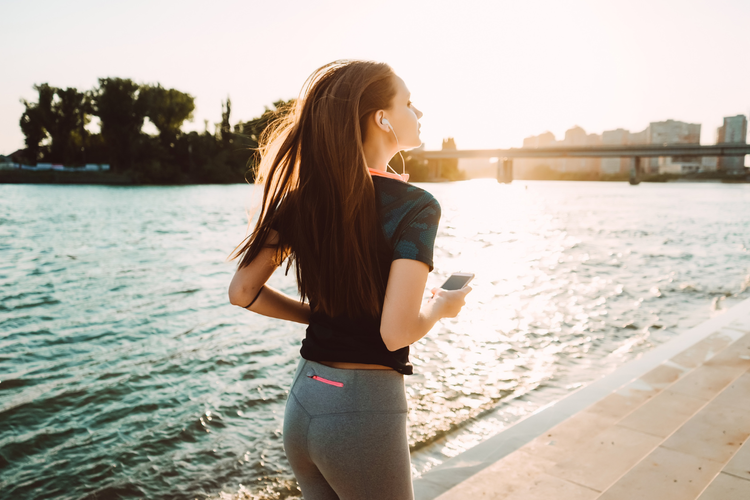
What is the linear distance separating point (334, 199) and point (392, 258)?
7.8 inches

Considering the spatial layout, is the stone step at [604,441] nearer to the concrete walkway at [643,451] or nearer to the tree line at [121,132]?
the concrete walkway at [643,451]

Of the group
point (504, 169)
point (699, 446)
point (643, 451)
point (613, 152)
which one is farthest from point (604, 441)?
point (504, 169)

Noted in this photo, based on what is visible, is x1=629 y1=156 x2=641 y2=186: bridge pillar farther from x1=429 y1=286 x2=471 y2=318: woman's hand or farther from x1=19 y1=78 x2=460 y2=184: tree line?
x1=429 y1=286 x2=471 y2=318: woman's hand

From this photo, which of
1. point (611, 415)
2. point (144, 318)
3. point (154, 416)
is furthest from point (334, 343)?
point (144, 318)

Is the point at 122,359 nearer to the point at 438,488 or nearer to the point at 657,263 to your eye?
the point at 438,488

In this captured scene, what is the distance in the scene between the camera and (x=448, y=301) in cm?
143

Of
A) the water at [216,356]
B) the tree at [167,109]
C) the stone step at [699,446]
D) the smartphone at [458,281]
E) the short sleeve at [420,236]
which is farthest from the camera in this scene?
the tree at [167,109]

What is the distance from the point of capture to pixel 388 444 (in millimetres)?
1347

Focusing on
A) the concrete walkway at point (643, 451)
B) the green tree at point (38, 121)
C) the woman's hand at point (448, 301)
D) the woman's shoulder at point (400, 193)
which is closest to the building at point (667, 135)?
the green tree at point (38, 121)

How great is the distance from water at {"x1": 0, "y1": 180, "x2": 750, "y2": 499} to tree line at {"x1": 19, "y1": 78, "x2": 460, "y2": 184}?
58376 mm

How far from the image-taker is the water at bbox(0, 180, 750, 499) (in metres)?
→ 4.99

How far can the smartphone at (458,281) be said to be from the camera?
154 centimetres

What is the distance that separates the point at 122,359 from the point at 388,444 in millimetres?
7438

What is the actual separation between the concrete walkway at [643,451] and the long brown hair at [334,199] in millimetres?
2215
